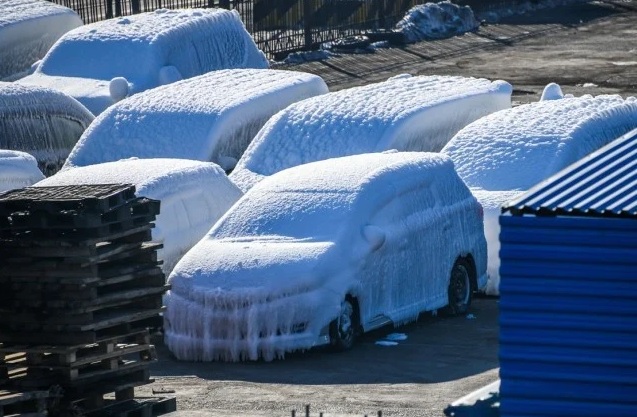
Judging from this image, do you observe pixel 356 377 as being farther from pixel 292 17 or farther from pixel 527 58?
pixel 292 17

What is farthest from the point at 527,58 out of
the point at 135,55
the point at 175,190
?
the point at 175,190

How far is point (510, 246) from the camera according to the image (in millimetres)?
10211

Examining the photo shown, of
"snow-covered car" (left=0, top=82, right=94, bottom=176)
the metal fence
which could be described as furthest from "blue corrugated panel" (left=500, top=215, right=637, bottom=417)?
the metal fence

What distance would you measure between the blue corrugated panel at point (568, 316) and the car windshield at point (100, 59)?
14.5 m

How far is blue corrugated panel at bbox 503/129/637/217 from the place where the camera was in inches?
401

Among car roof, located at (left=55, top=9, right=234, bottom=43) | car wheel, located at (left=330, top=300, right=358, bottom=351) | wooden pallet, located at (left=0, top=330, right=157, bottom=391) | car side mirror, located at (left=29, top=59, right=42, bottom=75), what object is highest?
car roof, located at (left=55, top=9, right=234, bottom=43)

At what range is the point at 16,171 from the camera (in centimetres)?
1895

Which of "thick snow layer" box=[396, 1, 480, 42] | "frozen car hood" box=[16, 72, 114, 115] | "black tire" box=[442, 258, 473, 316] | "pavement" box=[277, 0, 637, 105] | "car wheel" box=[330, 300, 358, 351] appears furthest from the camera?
"thick snow layer" box=[396, 1, 480, 42]

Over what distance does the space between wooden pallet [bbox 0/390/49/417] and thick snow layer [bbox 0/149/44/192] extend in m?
6.09

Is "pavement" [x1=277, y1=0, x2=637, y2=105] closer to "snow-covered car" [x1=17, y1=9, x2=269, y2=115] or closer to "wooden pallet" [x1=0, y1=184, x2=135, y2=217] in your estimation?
"snow-covered car" [x1=17, y1=9, x2=269, y2=115]

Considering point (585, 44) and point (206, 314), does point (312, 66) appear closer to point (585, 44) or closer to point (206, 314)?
point (585, 44)

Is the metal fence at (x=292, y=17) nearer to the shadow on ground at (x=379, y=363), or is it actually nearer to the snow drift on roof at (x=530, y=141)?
the snow drift on roof at (x=530, y=141)

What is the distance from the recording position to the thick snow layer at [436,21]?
36375mm

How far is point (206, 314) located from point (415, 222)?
234 cm
